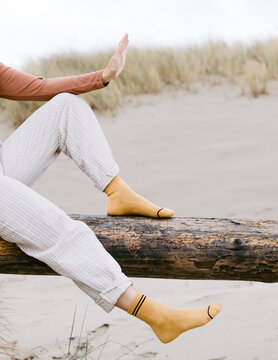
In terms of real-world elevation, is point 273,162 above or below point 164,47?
below

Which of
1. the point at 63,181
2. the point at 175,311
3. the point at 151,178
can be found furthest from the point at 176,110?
the point at 175,311

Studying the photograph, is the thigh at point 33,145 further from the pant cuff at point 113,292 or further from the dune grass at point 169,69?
the dune grass at point 169,69

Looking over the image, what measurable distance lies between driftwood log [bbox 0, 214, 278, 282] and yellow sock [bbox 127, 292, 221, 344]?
15 cm

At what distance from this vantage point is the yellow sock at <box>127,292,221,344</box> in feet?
6.40

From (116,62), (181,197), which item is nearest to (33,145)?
(116,62)

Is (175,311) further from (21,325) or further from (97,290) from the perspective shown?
(21,325)

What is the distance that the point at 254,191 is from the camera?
5.50 meters

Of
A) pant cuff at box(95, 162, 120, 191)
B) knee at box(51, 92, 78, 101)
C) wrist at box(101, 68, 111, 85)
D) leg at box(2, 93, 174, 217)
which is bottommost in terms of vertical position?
pant cuff at box(95, 162, 120, 191)

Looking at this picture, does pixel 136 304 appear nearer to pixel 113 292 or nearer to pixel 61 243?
pixel 113 292

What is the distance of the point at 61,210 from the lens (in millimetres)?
1952

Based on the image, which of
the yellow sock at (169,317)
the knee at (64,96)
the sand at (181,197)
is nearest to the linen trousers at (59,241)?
the yellow sock at (169,317)

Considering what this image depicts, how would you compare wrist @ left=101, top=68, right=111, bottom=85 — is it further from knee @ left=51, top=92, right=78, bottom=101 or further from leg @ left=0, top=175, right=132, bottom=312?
leg @ left=0, top=175, right=132, bottom=312

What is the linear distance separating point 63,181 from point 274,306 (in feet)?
11.8

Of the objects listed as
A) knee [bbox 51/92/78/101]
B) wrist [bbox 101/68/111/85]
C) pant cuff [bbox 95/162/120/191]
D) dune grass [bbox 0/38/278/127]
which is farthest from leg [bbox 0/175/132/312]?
dune grass [bbox 0/38/278/127]
